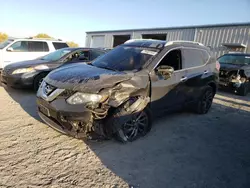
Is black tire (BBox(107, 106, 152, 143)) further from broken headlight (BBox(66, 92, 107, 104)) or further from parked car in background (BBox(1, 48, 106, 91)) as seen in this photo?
parked car in background (BBox(1, 48, 106, 91))

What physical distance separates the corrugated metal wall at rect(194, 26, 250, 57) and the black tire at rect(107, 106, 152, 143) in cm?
1277

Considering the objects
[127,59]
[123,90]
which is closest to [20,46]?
[127,59]

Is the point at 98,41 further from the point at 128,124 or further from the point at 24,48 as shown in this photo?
the point at 128,124

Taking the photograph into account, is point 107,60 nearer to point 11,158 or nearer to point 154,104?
point 154,104

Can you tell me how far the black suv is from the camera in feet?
10.3

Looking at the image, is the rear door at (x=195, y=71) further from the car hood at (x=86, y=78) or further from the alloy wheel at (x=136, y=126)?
the car hood at (x=86, y=78)

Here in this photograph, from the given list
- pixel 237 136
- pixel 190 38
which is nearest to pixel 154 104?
pixel 237 136

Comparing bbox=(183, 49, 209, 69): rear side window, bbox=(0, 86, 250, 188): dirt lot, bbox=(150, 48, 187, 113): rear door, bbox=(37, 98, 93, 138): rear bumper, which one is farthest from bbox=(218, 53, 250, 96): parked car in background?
bbox=(37, 98, 93, 138): rear bumper

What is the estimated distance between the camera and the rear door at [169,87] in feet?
12.5

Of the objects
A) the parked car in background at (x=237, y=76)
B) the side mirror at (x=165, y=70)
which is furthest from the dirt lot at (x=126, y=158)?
the parked car in background at (x=237, y=76)

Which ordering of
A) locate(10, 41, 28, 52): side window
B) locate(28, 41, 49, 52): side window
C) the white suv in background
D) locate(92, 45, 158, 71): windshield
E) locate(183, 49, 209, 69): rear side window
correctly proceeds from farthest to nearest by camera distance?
locate(28, 41, 49, 52): side window < locate(10, 41, 28, 52): side window < the white suv in background < locate(183, 49, 209, 69): rear side window < locate(92, 45, 158, 71): windshield

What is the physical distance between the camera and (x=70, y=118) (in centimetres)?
313

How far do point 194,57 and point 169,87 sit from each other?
1300mm

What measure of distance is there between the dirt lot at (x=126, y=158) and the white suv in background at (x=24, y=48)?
4824 mm
